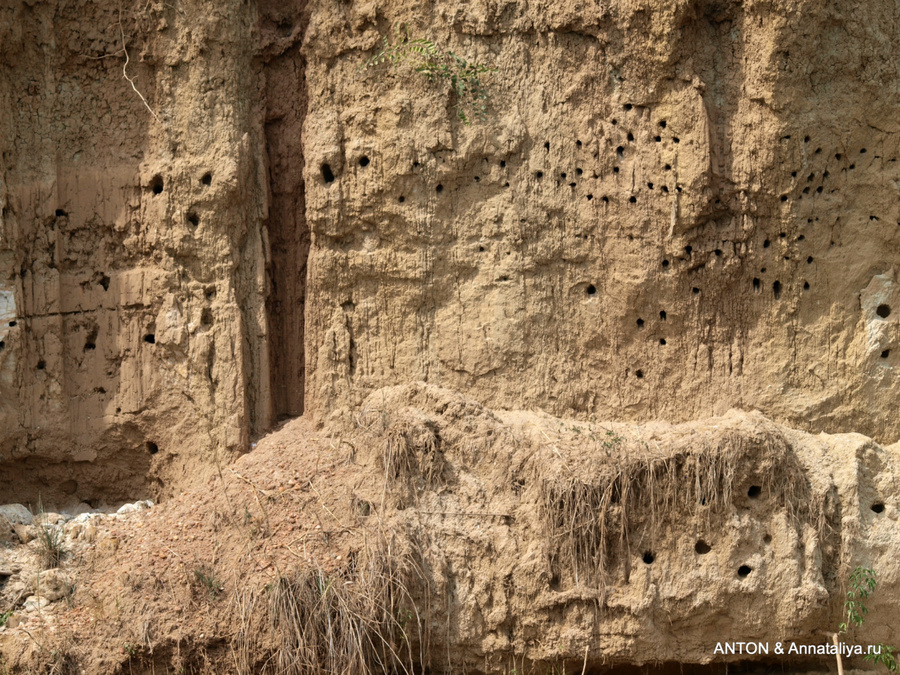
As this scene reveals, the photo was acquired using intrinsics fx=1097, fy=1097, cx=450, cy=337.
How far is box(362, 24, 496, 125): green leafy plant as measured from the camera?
7320 mm

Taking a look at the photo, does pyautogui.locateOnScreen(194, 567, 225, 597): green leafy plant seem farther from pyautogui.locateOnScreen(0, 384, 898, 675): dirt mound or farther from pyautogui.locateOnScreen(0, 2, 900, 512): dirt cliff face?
pyautogui.locateOnScreen(0, 2, 900, 512): dirt cliff face

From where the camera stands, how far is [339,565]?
6.28 m

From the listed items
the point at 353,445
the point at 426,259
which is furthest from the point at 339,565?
the point at 426,259

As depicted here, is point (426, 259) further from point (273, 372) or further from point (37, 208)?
point (37, 208)

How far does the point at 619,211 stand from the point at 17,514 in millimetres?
4425

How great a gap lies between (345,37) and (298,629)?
3.90 metres

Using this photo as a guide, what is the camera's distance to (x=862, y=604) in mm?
6551

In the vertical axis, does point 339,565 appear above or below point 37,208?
below

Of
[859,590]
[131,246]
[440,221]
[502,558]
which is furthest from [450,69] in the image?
[859,590]

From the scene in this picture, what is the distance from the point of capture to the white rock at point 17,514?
23.2 feet

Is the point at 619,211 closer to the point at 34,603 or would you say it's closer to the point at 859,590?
the point at 859,590

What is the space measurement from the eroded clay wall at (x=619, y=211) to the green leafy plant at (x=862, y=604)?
1.06 meters

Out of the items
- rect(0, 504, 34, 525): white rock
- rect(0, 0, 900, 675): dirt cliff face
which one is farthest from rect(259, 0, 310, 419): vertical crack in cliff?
rect(0, 504, 34, 525): white rock

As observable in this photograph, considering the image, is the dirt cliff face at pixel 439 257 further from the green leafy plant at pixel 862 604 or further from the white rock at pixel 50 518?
the white rock at pixel 50 518
